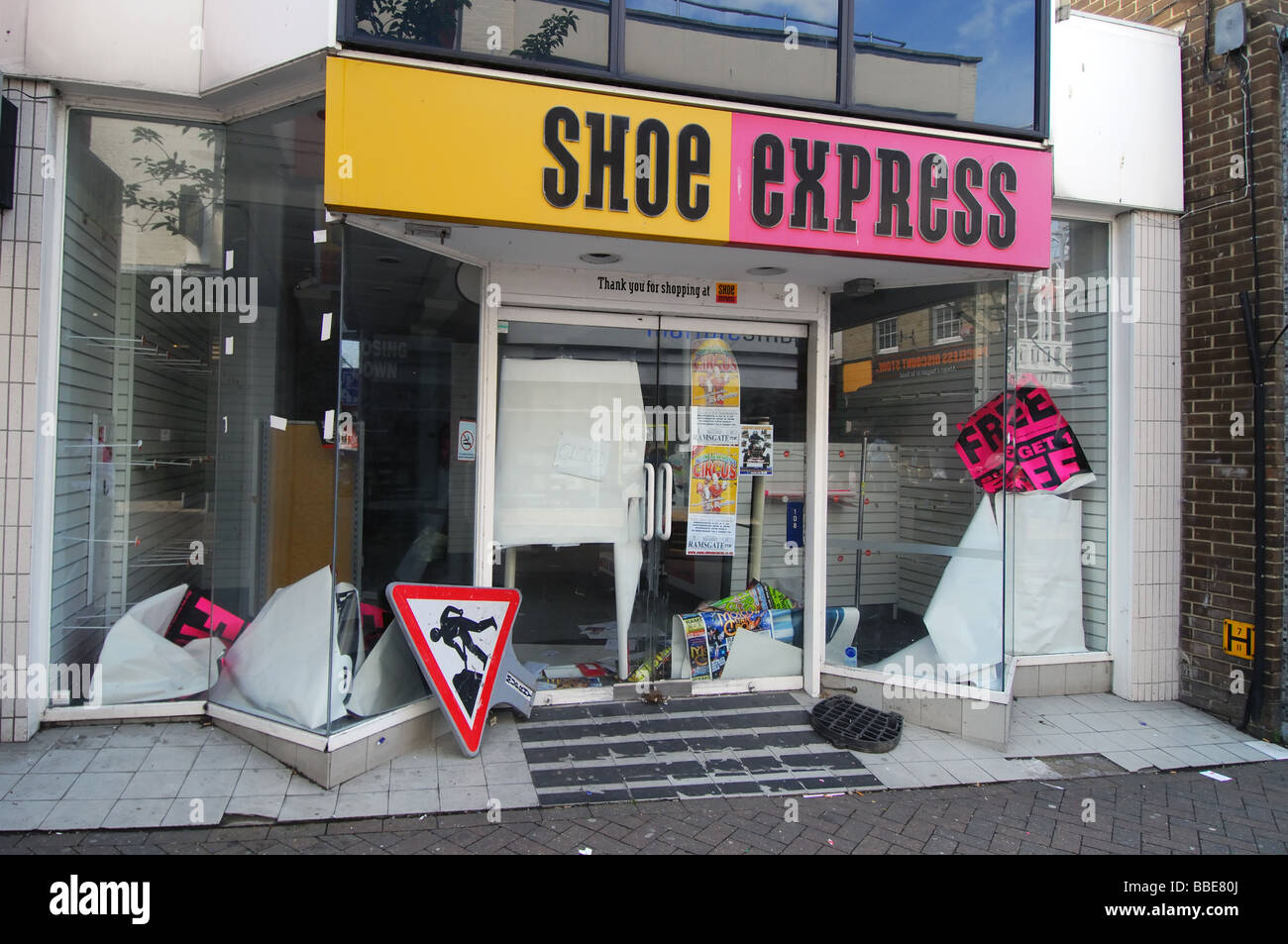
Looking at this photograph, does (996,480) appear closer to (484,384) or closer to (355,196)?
(484,384)

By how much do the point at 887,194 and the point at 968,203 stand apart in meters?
0.51

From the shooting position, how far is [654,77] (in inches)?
176

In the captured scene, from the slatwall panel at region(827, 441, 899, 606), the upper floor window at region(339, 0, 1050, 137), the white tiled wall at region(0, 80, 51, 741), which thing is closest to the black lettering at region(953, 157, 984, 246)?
the upper floor window at region(339, 0, 1050, 137)

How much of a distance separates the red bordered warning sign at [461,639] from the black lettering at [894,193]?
2973mm

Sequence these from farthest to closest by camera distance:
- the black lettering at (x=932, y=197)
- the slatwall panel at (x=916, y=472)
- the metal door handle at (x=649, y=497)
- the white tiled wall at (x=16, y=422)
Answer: the slatwall panel at (x=916, y=472), the metal door handle at (x=649, y=497), the black lettering at (x=932, y=197), the white tiled wall at (x=16, y=422)

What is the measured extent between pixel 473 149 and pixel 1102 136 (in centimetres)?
439

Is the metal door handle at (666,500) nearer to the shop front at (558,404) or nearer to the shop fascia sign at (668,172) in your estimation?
the shop front at (558,404)

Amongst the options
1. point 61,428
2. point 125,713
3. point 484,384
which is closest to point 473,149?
point 484,384

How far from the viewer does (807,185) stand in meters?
4.59

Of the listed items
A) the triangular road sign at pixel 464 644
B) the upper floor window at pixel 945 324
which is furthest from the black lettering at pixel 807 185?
the triangular road sign at pixel 464 644

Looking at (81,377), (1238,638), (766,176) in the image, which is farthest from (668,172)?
(1238,638)

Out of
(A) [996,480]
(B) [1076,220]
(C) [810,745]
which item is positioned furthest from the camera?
(B) [1076,220]

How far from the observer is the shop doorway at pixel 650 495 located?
17.3 ft

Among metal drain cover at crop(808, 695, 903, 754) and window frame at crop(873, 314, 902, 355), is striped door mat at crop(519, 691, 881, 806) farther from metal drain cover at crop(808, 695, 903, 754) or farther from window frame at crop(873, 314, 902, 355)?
window frame at crop(873, 314, 902, 355)
